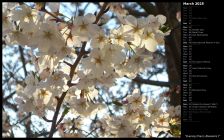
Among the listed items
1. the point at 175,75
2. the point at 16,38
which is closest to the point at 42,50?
the point at 16,38

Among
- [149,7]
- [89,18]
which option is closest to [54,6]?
[89,18]

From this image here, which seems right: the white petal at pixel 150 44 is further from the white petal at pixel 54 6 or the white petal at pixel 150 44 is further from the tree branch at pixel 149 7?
the tree branch at pixel 149 7

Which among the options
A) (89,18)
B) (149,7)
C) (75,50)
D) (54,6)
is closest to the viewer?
(89,18)

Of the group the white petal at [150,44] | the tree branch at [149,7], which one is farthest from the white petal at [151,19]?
the tree branch at [149,7]

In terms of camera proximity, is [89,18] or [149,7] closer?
[89,18]

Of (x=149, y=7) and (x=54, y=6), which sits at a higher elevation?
(x=149, y=7)

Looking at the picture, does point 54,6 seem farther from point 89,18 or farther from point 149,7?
point 149,7

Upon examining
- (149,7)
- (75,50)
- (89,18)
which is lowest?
(75,50)

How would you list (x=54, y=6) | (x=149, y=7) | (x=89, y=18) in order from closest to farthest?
(x=89, y=18) < (x=54, y=6) < (x=149, y=7)

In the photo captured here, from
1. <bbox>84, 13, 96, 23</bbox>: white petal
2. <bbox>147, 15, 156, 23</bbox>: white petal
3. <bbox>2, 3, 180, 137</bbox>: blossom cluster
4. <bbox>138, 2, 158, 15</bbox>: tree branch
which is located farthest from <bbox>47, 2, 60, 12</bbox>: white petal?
<bbox>138, 2, 158, 15</bbox>: tree branch

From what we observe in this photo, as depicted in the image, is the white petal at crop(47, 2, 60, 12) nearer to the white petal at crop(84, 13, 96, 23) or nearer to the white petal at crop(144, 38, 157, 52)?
the white petal at crop(84, 13, 96, 23)

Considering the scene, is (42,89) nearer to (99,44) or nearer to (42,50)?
(42,50)
